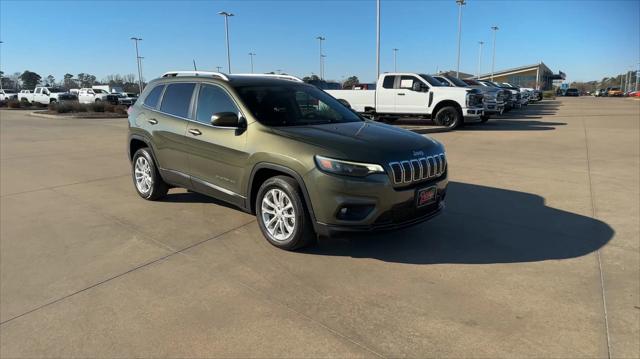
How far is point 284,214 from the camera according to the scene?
4305 millimetres

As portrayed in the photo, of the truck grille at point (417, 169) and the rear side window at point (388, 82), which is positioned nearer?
the truck grille at point (417, 169)

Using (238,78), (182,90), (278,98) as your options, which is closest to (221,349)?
(278,98)

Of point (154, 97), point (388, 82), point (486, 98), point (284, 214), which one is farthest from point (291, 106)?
point (486, 98)


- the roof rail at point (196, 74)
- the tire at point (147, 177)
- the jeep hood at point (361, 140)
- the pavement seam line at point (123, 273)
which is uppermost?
the roof rail at point (196, 74)

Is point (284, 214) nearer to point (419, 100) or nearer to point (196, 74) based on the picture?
point (196, 74)

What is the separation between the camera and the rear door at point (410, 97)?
16.4 meters

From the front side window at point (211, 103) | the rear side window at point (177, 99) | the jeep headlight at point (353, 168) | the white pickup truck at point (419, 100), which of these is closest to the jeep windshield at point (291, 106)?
the front side window at point (211, 103)

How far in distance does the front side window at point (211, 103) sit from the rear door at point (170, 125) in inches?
9.4

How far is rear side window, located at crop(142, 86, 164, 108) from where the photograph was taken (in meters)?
6.05

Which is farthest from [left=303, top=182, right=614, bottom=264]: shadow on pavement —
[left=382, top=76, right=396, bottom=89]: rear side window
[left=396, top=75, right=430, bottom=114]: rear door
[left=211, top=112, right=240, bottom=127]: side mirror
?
[left=382, top=76, right=396, bottom=89]: rear side window

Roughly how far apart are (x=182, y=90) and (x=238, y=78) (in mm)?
865

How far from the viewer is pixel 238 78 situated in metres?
5.23

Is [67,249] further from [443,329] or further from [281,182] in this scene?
[443,329]

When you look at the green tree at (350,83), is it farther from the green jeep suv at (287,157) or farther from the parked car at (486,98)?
the green jeep suv at (287,157)
